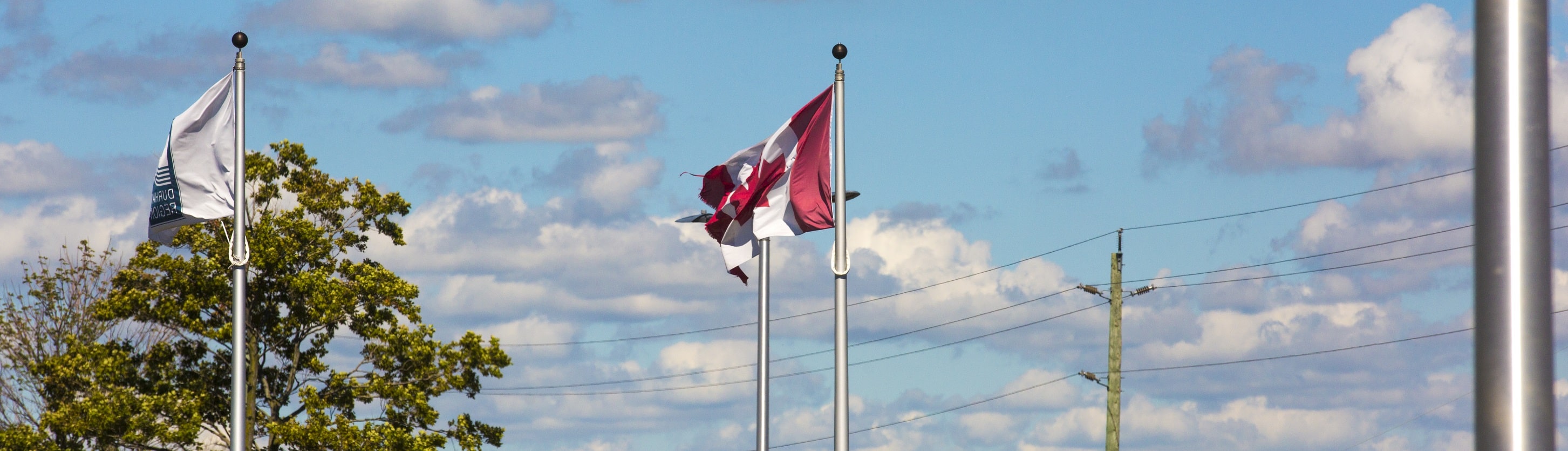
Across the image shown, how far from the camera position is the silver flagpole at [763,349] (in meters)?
20.7

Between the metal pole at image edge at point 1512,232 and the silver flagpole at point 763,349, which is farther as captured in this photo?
the silver flagpole at point 763,349

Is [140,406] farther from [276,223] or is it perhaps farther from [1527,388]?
[1527,388]

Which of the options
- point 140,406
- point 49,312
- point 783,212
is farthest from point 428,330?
point 783,212

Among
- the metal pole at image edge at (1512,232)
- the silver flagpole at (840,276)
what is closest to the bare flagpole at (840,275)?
the silver flagpole at (840,276)

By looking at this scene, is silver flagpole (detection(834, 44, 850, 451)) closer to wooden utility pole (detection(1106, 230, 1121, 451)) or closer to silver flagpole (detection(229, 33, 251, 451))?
silver flagpole (detection(229, 33, 251, 451))

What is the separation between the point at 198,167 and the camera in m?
20.3

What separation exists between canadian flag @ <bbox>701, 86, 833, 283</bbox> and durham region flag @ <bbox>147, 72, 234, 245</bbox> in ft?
19.4

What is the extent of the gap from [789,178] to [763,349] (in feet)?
8.03

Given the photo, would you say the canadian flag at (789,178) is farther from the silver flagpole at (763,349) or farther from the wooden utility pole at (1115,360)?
the wooden utility pole at (1115,360)

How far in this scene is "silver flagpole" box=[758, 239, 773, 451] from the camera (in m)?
20.7

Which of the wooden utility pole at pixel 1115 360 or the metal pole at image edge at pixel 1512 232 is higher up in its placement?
the wooden utility pole at pixel 1115 360

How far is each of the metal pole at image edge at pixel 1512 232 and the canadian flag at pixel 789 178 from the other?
42.3 ft

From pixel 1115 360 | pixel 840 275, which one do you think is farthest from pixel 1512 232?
pixel 1115 360

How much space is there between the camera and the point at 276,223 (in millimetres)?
34344
